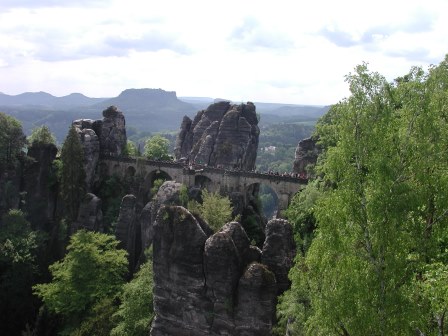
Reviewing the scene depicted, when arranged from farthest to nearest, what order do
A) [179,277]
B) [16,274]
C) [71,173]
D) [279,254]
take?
[71,173] → [16,274] → [179,277] → [279,254]

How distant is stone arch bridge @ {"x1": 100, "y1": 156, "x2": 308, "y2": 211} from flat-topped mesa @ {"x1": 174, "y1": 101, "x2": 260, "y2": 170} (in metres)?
8.25

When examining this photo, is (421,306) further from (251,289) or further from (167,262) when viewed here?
(167,262)

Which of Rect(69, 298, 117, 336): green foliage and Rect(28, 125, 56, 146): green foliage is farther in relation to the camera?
Rect(28, 125, 56, 146): green foliage

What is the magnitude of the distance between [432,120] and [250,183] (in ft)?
141

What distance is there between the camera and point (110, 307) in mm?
42281

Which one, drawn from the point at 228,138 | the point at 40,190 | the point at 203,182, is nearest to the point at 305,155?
the point at 203,182

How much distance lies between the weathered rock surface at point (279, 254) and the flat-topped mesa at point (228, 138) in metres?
36.7

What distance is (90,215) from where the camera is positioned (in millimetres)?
60062

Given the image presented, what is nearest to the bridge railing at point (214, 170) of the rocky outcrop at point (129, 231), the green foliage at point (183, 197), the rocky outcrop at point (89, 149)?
the rocky outcrop at point (89, 149)

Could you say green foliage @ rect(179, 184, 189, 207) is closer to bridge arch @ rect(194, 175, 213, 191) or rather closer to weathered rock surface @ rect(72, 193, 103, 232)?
bridge arch @ rect(194, 175, 213, 191)

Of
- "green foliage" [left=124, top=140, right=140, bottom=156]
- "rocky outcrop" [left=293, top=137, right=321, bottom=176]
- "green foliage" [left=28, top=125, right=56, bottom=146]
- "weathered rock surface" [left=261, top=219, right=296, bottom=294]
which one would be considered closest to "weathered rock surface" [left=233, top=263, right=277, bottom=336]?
"weathered rock surface" [left=261, top=219, right=296, bottom=294]

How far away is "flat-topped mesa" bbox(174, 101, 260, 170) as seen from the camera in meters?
72.7

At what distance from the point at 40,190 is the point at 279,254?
134ft

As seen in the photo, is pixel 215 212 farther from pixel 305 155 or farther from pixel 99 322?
pixel 305 155
